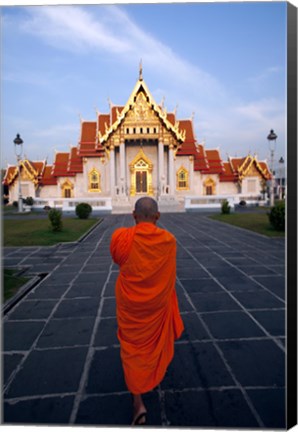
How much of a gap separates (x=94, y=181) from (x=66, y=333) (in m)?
24.6

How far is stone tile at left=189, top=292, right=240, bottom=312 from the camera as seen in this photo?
12.9 ft

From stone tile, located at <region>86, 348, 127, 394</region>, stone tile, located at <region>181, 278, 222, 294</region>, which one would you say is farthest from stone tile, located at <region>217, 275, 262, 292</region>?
stone tile, located at <region>86, 348, 127, 394</region>

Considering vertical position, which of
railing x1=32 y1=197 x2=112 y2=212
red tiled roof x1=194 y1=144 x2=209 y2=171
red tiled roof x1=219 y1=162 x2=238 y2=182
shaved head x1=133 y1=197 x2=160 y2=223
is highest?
red tiled roof x1=194 y1=144 x2=209 y2=171

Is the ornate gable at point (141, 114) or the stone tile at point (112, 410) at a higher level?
the ornate gable at point (141, 114)

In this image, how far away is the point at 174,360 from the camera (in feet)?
9.15

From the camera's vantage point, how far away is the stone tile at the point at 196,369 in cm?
244

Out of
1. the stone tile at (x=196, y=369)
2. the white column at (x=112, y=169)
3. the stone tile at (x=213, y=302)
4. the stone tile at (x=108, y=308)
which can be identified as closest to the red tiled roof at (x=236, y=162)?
the white column at (x=112, y=169)

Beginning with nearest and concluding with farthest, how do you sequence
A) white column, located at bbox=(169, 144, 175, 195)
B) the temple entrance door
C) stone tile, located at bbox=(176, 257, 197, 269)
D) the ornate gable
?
stone tile, located at bbox=(176, 257, 197, 269), the ornate gable, white column, located at bbox=(169, 144, 175, 195), the temple entrance door

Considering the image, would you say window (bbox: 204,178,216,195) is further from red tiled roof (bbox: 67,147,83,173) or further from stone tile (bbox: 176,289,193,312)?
stone tile (bbox: 176,289,193,312)

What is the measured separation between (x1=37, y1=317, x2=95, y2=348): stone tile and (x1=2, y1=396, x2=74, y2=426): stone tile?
808mm

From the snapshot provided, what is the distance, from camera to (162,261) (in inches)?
79.0

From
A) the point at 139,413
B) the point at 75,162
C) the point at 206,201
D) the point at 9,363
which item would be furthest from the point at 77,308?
the point at 75,162

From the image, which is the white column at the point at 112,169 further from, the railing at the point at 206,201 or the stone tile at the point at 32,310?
the stone tile at the point at 32,310

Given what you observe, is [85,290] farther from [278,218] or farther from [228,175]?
[228,175]
